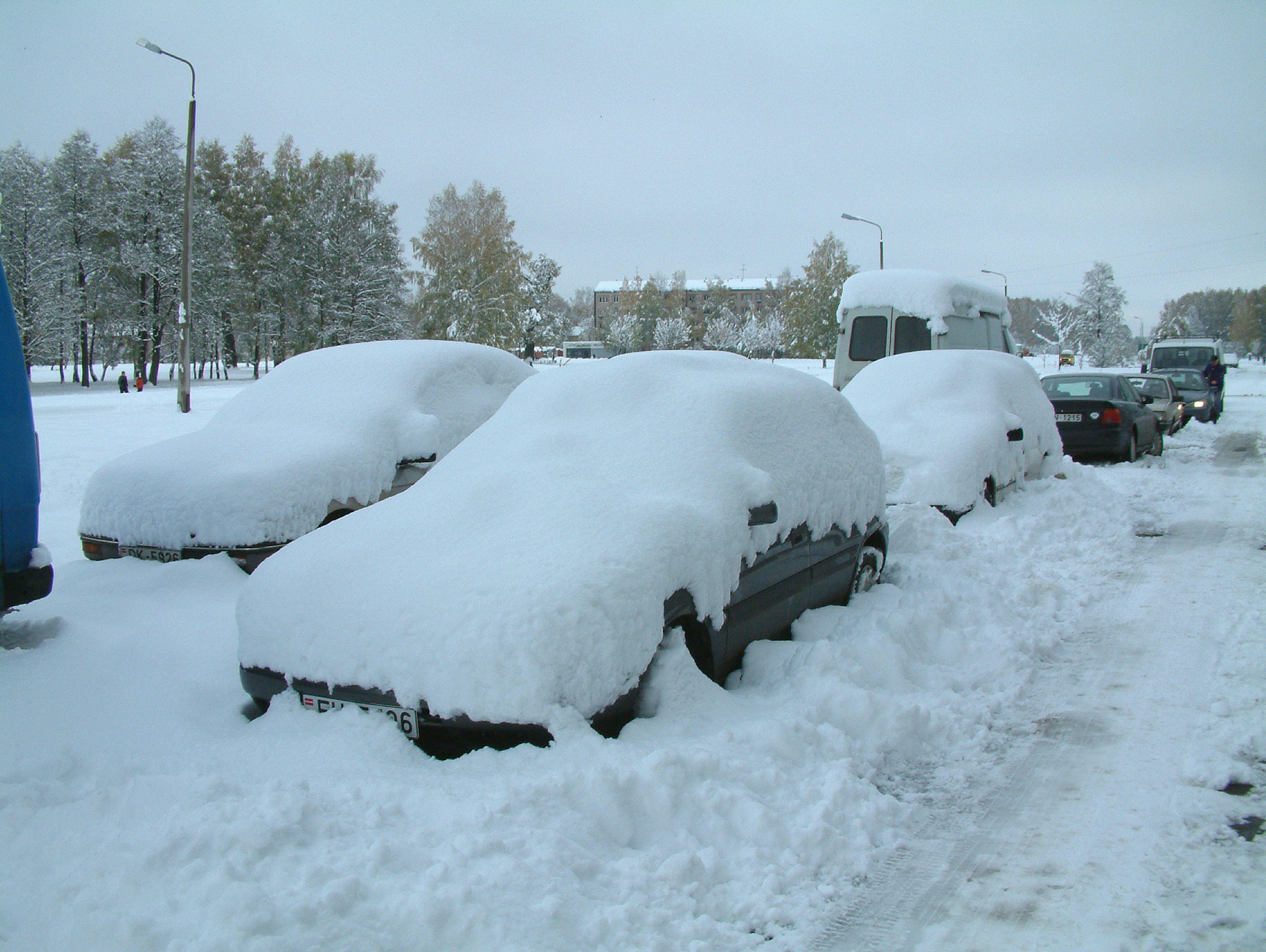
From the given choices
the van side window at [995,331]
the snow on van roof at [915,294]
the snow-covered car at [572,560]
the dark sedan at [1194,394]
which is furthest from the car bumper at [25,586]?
the dark sedan at [1194,394]

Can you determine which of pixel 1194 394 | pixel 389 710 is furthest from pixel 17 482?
pixel 1194 394

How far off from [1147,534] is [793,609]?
5.80 meters

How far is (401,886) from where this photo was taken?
2.42 metres

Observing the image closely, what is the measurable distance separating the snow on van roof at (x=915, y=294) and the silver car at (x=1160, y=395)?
494cm

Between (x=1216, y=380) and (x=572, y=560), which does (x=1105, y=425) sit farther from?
(x=1216, y=380)

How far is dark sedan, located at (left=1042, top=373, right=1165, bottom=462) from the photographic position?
12586 mm

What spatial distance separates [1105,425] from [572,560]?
1178 cm

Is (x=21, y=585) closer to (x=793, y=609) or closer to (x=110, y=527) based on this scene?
(x=110, y=527)

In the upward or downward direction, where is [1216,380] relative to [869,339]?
downward

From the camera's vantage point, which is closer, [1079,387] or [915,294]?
[915,294]

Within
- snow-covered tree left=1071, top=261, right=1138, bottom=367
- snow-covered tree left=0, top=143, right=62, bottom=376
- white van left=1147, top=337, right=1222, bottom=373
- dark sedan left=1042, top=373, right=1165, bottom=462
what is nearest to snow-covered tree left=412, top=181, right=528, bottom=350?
snow-covered tree left=0, top=143, right=62, bottom=376

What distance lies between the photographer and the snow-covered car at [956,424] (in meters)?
8.07

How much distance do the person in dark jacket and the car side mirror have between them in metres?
23.1

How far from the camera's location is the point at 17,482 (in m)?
4.29
